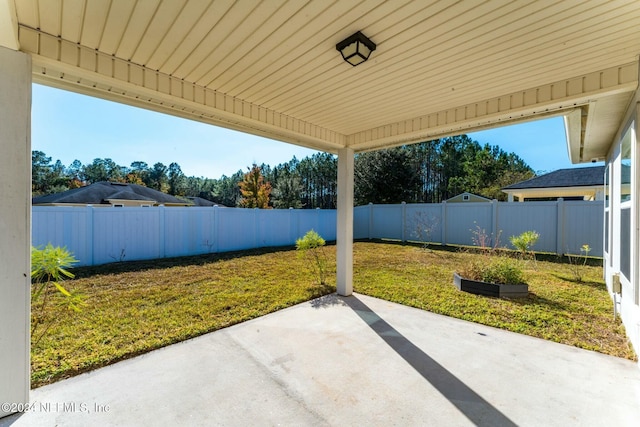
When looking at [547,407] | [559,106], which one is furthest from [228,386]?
[559,106]

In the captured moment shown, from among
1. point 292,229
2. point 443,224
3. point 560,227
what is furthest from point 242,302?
point 560,227

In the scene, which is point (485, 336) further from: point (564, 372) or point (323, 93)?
point (323, 93)

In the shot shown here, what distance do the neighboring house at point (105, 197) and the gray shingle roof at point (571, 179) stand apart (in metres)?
18.6

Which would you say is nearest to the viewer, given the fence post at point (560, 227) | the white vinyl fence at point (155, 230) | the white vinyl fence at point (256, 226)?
the white vinyl fence at point (155, 230)

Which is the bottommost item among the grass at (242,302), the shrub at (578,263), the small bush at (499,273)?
the grass at (242,302)

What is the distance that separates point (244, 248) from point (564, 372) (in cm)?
925

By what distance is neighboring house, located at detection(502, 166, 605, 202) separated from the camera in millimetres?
11330

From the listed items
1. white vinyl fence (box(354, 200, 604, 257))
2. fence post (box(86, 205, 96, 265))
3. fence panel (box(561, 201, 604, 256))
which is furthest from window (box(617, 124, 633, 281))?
fence post (box(86, 205, 96, 265))

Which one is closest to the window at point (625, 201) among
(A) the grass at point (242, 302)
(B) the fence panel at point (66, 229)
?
(A) the grass at point (242, 302)

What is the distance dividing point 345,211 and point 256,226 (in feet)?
21.6

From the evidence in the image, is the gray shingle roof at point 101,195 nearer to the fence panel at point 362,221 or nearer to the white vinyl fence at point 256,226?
the white vinyl fence at point 256,226

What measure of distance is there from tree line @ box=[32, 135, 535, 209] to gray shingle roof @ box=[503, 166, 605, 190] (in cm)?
630

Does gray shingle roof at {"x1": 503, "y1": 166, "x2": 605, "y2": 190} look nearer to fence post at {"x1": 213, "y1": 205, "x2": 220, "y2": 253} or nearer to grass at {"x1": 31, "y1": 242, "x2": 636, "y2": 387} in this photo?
grass at {"x1": 31, "y1": 242, "x2": 636, "y2": 387}

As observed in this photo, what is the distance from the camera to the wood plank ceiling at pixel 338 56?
1.84m
